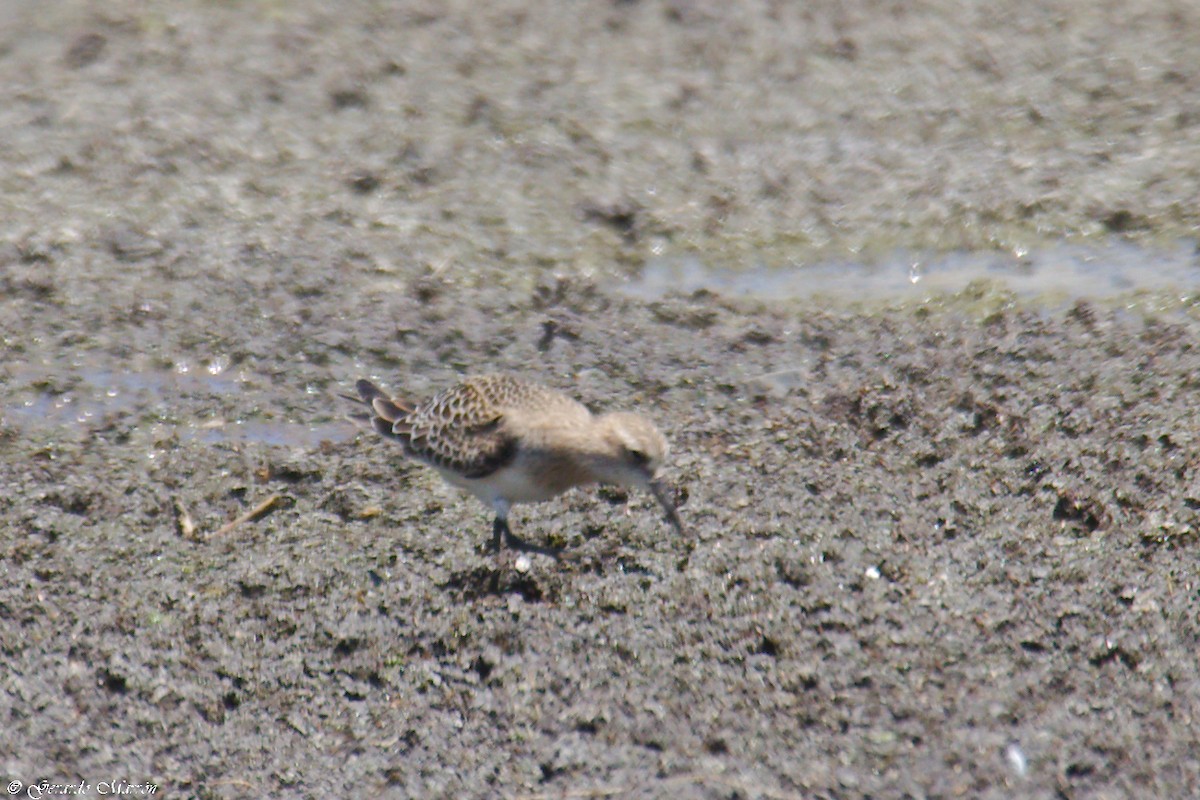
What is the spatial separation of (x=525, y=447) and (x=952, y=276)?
311cm

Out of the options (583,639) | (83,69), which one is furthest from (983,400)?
(83,69)

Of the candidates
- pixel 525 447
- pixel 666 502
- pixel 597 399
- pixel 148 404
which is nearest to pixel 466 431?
pixel 525 447

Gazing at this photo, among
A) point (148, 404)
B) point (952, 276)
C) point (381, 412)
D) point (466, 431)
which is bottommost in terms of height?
point (148, 404)

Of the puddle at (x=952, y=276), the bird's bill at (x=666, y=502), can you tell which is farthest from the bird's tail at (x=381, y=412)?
the puddle at (x=952, y=276)

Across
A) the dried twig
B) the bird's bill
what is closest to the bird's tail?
the dried twig

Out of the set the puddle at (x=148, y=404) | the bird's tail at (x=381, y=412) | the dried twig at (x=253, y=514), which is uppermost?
the bird's tail at (x=381, y=412)

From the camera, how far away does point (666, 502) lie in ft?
18.6

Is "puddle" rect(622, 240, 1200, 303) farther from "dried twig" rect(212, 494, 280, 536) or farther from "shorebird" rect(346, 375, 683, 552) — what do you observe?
"dried twig" rect(212, 494, 280, 536)

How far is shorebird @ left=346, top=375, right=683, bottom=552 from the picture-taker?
5727mm

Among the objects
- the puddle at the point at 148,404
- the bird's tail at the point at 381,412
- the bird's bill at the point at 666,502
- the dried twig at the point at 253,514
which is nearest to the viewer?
the bird's bill at the point at 666,502

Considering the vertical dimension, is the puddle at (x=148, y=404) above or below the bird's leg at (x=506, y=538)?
below

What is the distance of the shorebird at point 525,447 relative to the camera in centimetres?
573

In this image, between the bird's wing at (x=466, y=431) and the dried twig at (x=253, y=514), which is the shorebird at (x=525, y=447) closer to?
the bird's wing at (x=466, y=431)

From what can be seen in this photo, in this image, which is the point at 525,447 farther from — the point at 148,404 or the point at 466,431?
the point at 148,404
